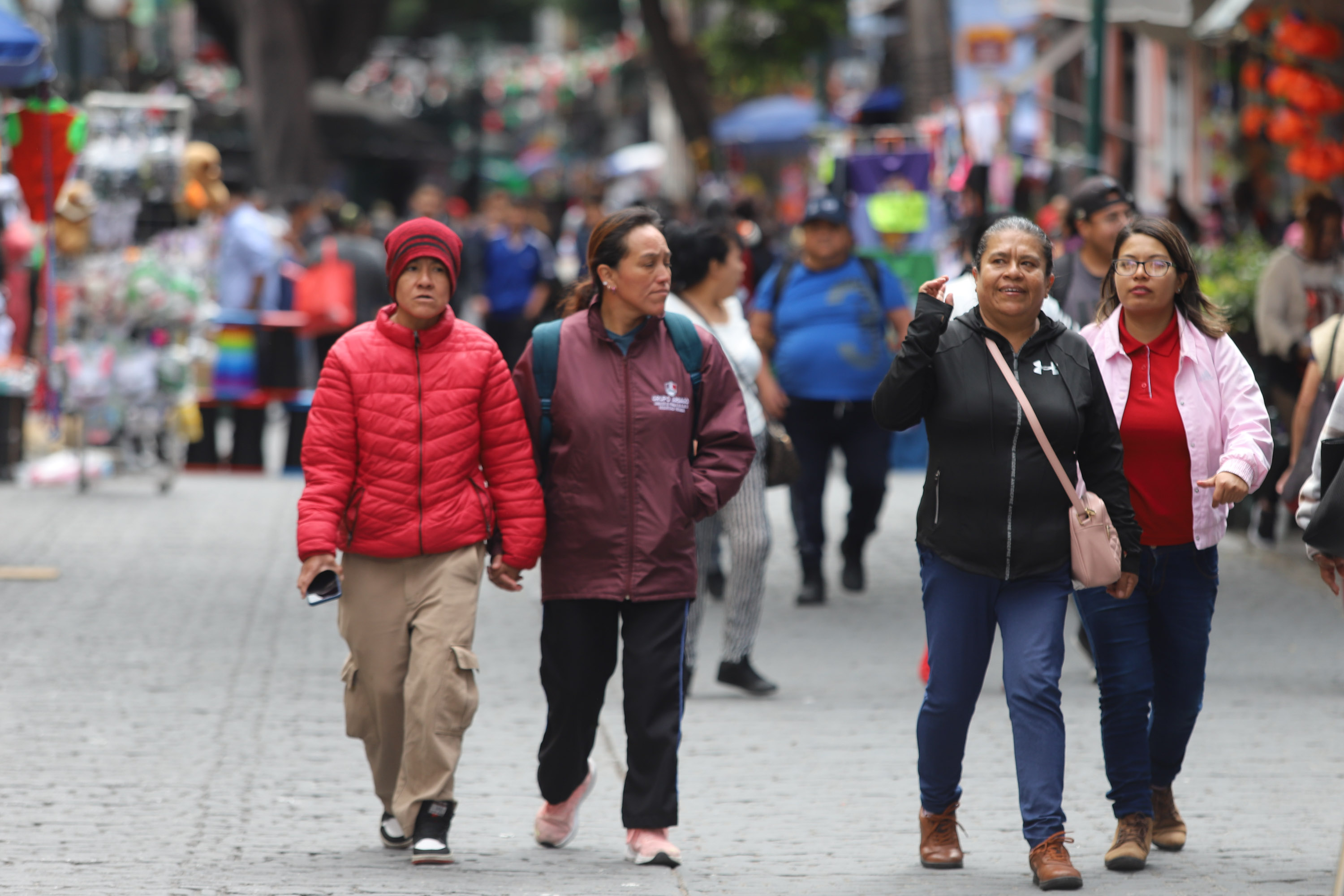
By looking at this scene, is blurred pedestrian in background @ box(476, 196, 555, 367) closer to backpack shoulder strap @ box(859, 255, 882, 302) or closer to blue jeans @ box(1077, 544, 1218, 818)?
backpack shoulder strap @ box(859, 255, 882, 302)

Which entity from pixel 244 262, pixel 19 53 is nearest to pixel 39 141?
pixel 19 53

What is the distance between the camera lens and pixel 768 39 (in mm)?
28219

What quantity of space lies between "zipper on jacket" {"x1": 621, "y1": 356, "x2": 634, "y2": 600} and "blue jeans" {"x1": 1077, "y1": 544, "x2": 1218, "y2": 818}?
1.23 metres

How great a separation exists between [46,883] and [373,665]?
3.29 feet

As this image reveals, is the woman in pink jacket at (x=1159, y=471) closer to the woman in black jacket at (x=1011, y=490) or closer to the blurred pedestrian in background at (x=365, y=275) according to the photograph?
the woman in black jacket at (x=1011, y=490)

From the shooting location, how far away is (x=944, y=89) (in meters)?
19.3

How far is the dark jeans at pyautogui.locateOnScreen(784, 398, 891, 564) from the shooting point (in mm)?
9750

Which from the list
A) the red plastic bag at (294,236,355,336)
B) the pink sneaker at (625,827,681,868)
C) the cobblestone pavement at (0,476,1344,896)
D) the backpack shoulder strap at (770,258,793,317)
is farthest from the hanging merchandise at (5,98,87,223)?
the pink sneaker at (625,827,681,868)

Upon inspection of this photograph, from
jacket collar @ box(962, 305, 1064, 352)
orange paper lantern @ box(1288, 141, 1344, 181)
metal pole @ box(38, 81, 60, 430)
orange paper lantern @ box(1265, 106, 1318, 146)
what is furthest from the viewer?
orange paper lantern @ box(1265, 106, 1318, 146)

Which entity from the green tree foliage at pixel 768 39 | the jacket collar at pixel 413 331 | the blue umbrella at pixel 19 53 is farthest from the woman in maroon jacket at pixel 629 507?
the green tree foliage at pixel 768 39

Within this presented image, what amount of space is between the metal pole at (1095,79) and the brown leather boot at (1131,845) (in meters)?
9.85

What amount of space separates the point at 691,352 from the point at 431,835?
59.6 inches

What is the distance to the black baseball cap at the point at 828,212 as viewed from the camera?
9086 millimetres

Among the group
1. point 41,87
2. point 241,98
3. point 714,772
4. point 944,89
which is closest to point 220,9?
point 241,98
